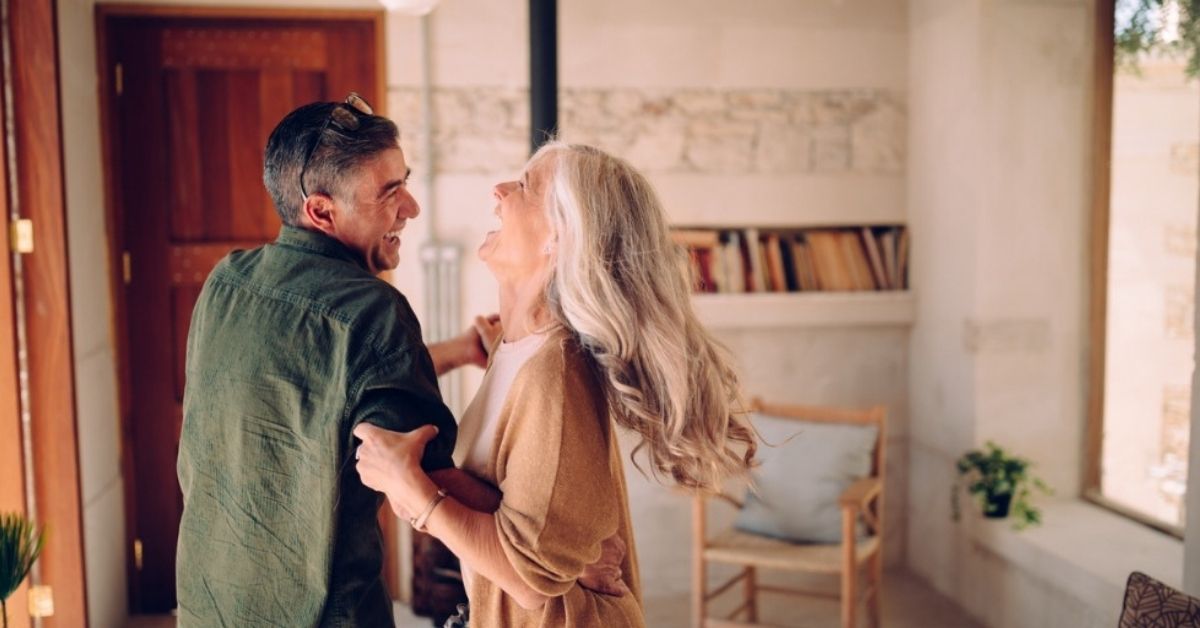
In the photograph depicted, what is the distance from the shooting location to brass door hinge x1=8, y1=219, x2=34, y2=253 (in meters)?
3.25

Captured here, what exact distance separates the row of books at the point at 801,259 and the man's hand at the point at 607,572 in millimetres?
2803

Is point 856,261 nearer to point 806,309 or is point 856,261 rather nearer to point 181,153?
point 806,309

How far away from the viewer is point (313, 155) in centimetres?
161

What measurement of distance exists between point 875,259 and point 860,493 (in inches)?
55.6

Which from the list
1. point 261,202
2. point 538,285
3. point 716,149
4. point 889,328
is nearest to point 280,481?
point 538,285

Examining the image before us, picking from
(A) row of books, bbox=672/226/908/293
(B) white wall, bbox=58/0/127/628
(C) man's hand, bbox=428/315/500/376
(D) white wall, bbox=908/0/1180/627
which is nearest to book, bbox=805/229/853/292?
(A) row of books, bbox=672/226/908/293

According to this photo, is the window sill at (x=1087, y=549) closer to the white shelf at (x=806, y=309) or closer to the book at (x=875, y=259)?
the white shelf at (x=806, y=309)

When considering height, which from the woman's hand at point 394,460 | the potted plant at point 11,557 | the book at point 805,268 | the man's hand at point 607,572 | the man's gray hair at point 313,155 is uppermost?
the man's gray hair at point 313,155

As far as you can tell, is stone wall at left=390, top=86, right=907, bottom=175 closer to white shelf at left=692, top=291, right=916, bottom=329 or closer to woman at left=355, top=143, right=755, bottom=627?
white shelf at left=692, top=291, right=916, bottom=329

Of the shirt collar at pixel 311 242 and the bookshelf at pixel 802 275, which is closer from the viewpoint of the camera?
the shirt collar at pixel 311 242

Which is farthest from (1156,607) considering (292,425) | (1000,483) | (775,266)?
(775,266)

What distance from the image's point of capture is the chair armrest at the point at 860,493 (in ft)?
11.7

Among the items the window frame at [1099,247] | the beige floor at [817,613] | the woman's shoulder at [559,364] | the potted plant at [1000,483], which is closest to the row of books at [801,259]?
the window frame at [1099,247]

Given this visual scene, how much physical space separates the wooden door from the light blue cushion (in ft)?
7.43
